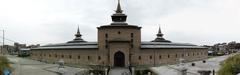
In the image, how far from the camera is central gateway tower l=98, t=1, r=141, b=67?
199 feet

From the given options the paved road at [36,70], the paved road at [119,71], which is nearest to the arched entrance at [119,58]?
the paved road at [119,71]

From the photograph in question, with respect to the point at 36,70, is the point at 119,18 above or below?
above

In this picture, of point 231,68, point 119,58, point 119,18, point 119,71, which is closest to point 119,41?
point 119,58

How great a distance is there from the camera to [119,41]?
60375 mm

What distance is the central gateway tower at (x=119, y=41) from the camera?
60656 millimetres

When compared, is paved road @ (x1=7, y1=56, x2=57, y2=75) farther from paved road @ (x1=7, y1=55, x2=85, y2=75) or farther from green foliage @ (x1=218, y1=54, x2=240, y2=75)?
green foliage @ (x1=218, y1=54, x2=240, y2=75)

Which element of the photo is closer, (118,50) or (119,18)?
(118,50)

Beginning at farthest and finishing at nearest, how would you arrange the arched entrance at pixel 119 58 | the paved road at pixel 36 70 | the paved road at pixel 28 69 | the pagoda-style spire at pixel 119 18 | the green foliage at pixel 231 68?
the pagoda-style spire at pixel 119 18 → the arched entrance at pixel 119 58 → the paved road at pixel 36 70 → the paved road at pixel 28 69 → the green foliage at pixel 231 68

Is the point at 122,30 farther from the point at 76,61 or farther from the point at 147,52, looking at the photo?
the point at 76,61

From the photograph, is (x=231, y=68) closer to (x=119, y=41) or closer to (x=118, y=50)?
(x=119, y=41)

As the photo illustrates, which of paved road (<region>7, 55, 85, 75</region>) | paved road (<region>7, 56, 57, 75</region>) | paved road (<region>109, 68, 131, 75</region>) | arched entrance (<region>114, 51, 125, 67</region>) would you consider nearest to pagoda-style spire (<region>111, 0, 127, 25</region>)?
arched entrance (<region>114, 51, 125, 67</region>)

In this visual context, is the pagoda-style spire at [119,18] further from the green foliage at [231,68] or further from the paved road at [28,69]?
the green foliage at [231,68]

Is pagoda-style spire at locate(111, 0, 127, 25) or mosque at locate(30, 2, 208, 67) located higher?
pagoda-style spire at locate(111, 0, 127, 25)

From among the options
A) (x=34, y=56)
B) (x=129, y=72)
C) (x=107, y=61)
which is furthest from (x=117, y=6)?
(x=34, y=56)
